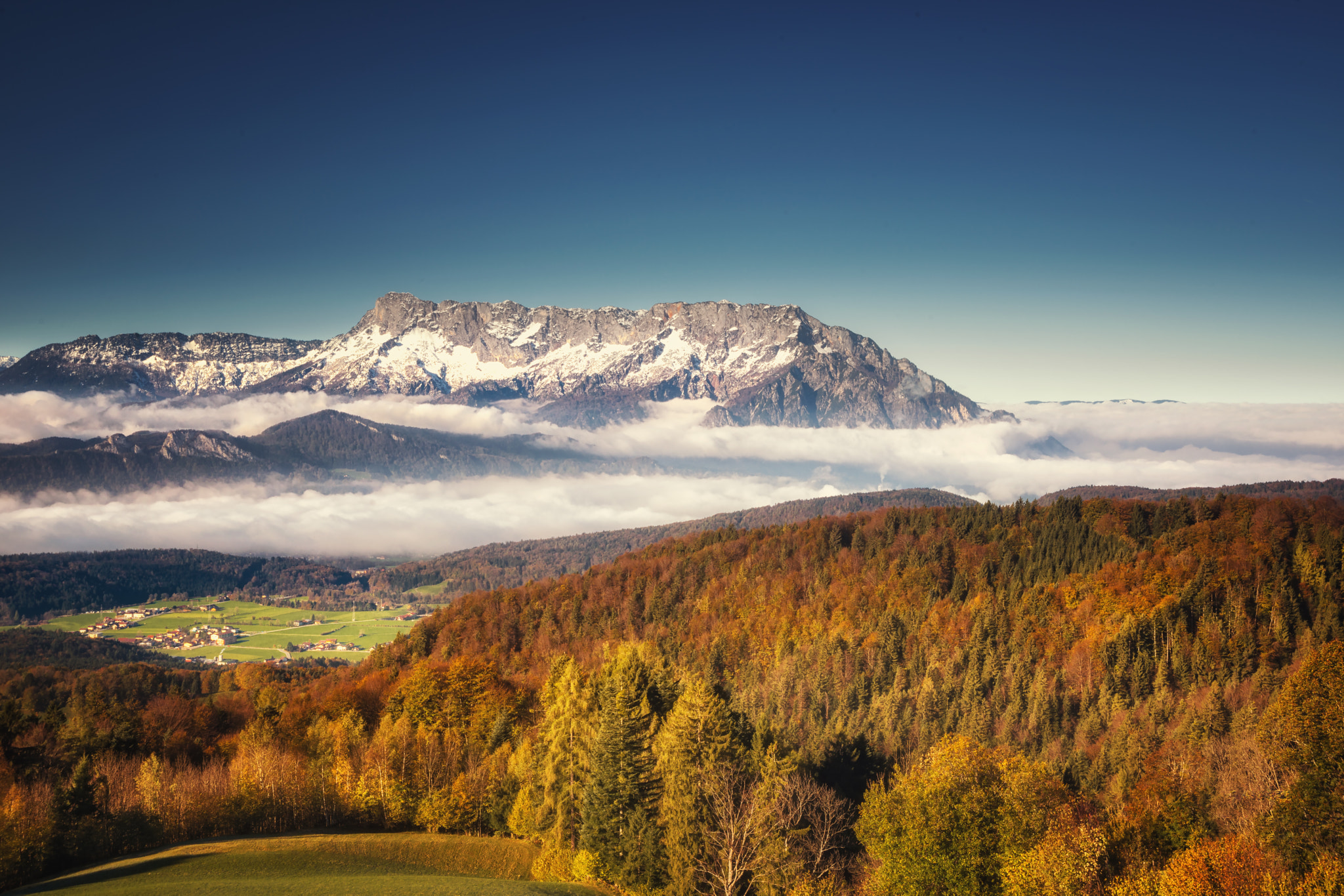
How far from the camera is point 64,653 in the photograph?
18075cm

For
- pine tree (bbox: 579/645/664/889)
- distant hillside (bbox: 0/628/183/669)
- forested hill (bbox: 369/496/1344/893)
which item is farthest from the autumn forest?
distant hillside (bbox: 0/628/183/669)

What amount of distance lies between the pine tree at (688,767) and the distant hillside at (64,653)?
181789 millimetres

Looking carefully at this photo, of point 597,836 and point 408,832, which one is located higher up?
point 597,836

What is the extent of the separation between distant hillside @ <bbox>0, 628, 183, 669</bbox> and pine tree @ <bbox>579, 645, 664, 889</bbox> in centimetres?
17715

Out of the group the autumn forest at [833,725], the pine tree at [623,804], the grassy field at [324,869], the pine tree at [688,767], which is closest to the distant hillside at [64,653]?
the autumn forest at [833,725]

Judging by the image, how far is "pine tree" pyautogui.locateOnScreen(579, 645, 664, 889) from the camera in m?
39.3

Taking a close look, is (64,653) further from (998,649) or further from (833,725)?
(998,649)

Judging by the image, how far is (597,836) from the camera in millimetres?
41375

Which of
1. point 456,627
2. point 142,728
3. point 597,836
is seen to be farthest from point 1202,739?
point 456,627

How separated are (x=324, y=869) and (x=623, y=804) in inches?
696

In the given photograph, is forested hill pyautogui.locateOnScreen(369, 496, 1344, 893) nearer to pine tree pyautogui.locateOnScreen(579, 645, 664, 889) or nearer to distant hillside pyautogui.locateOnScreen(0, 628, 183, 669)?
pine tree pyautogui.locateOnScreen(579, 645, 664, 889)

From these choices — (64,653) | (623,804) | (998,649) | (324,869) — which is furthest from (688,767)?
(64,653)

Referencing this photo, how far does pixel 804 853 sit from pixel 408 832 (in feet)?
93.4

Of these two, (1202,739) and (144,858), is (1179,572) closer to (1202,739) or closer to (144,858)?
(1202,739)
